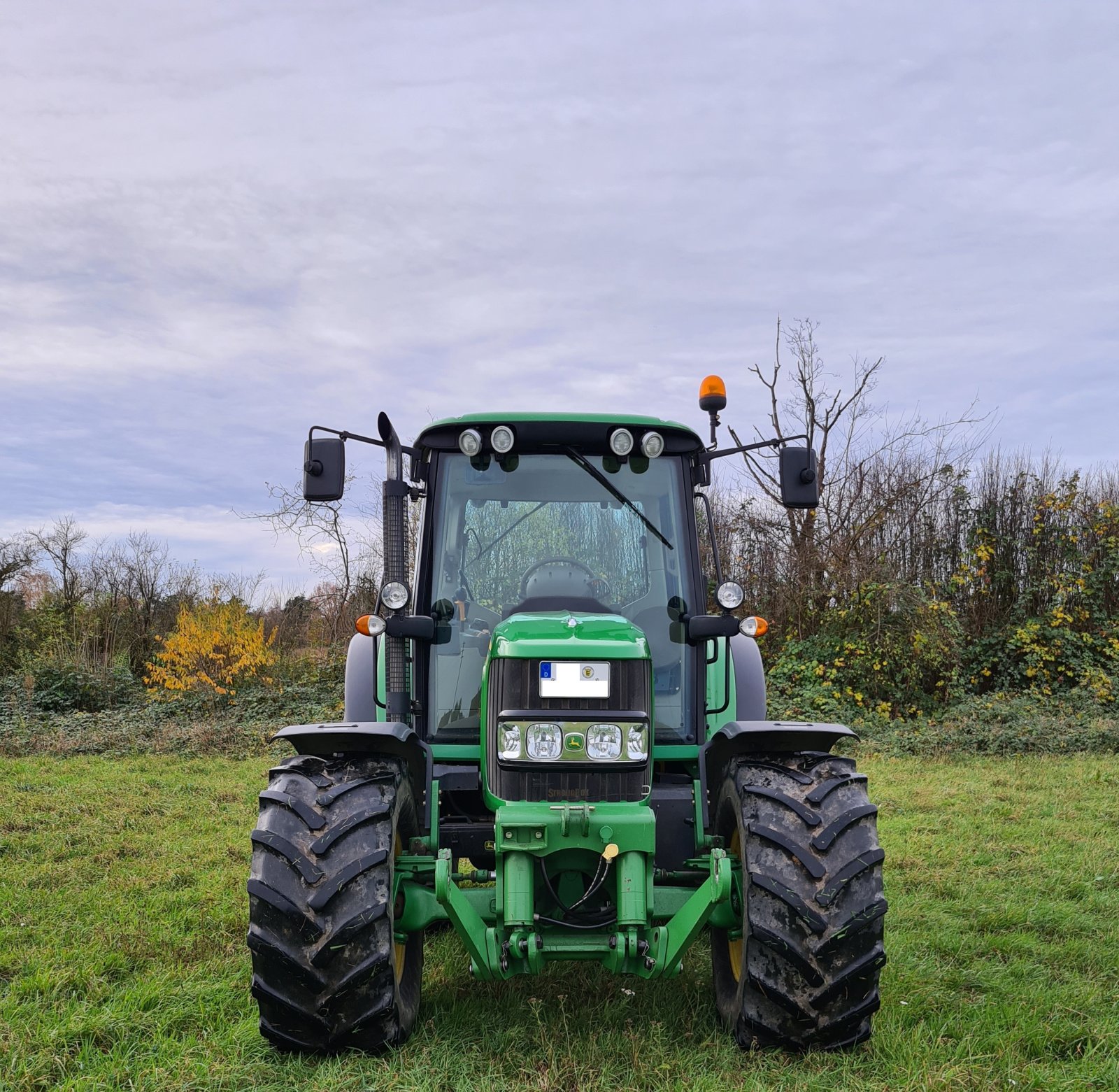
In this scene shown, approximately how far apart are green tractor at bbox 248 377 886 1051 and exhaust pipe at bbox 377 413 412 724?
0.01m

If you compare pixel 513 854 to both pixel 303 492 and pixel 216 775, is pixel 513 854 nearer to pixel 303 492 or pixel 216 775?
pixel 303 492

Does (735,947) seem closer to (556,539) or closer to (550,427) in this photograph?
(556,539)

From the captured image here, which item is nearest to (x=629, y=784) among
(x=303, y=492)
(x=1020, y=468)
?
(x=303, y=492)

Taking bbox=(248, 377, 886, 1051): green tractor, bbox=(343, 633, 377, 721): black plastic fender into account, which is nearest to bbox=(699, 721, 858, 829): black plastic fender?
bbox=(248, 377, 886, 1051): green tractor

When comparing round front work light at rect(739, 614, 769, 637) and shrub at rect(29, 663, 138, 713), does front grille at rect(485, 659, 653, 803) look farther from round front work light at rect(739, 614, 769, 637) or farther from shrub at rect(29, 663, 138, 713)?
shrub at rect(29, 663, 138, 713)

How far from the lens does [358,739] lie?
3.71m

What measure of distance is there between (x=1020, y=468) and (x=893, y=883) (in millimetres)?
11218

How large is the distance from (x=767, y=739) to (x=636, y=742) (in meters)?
0.50

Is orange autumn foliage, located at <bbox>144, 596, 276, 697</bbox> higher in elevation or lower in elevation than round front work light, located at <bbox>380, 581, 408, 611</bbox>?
lower

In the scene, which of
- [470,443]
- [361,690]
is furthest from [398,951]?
[470,443]

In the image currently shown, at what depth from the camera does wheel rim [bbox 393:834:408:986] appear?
3.64m

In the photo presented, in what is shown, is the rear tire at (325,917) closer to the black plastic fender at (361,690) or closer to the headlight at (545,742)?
the headlight at (545,742)

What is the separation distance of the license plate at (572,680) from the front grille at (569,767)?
22 millimetres

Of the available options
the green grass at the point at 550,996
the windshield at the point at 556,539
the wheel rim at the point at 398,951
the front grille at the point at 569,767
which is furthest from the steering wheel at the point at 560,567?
the green grass at the point at 550,996
